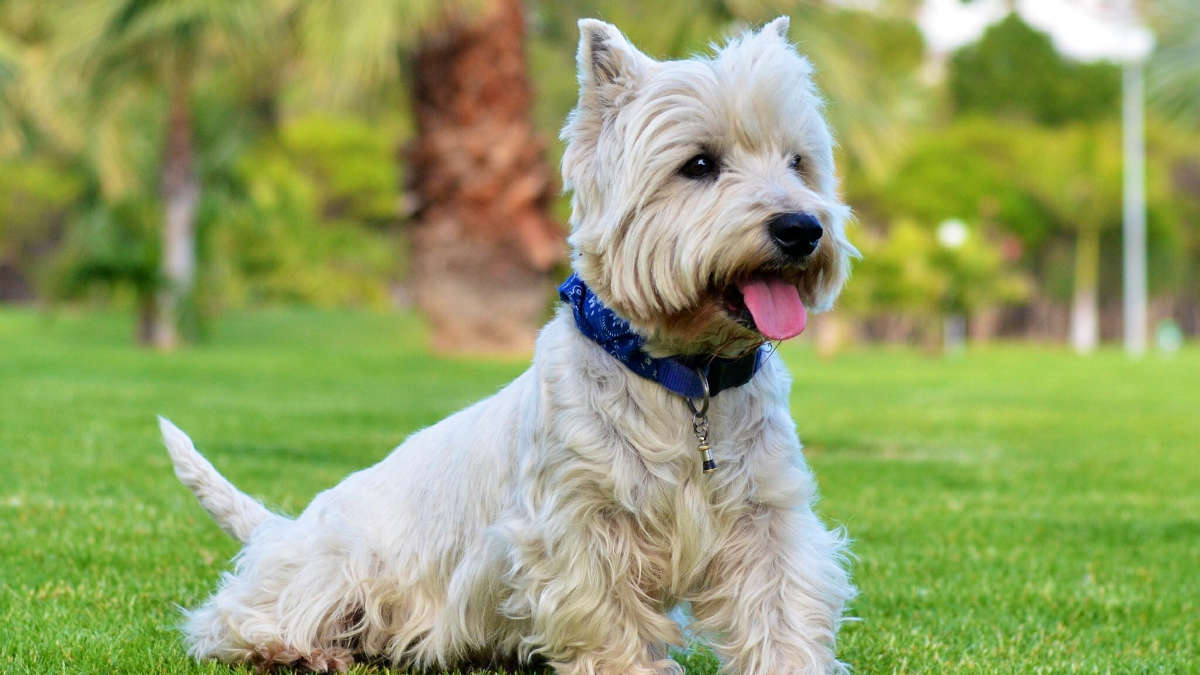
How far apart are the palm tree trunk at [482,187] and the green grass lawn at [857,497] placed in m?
1.41

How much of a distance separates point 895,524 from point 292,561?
3.21 meters

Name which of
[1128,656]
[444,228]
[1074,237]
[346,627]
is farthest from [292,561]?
[1074,237]

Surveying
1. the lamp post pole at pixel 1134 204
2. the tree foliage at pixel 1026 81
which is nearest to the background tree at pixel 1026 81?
the tree foliage at pixel 1026 81

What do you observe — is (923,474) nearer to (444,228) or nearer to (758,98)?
(758,98)

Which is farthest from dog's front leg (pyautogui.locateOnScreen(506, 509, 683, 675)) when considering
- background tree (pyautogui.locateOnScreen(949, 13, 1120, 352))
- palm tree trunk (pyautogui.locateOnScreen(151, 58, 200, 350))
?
background tree (pyautogui.locateOnScreen(949, 13, 1120, 352))

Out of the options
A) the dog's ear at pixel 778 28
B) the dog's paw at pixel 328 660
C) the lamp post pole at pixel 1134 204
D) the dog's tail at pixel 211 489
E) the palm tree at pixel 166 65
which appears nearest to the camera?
the dog's ear at pixel 778 28

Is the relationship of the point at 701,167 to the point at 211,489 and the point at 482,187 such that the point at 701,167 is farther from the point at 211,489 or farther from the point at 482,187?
the point at 482,187

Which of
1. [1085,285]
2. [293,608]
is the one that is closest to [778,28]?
[293,608]

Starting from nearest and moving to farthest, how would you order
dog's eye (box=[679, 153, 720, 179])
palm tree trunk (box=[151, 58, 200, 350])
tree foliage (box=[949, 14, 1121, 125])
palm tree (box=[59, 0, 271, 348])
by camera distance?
dog's eye (box=[679, 153, 720, 179]) → palm tree (box=[59, 0, 271, 348]) → palm tree trunk (box=[151, 58, 200, 350]) → tree foliage (box=[949, 14, 1121, 125])

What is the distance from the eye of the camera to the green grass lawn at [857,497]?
410 centimetres

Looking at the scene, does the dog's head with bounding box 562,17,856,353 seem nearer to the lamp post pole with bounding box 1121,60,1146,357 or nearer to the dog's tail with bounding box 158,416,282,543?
the dog's tail with bounding box 158,416,282,543

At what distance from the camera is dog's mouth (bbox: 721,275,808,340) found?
3115 mm

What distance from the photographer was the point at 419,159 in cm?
1711

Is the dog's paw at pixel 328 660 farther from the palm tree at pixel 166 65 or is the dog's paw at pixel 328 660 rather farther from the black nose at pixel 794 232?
the palm tree at pixel 166 65
